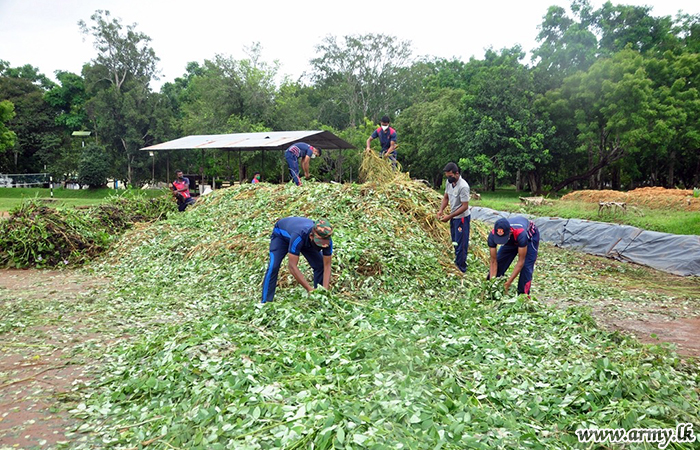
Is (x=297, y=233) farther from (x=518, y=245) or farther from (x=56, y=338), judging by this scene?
(x=56, y=338)

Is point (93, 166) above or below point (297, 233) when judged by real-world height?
above

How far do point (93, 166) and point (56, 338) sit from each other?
2828cm

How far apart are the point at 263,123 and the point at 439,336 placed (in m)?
29.4

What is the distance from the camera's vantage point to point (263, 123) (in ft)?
104

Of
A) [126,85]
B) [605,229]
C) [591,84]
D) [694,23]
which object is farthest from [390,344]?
[126,85]

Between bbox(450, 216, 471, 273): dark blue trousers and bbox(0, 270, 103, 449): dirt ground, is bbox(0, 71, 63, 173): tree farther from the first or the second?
bbox(450, 216, 471, 273): dark blue trousers

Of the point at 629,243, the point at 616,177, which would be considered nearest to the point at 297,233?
the point at 629,243

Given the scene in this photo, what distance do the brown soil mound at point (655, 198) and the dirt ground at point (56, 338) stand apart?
7883 millimetres

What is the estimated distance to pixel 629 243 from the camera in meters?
10.4

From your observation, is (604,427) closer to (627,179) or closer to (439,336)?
(439,336)

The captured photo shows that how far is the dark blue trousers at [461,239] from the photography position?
7.01 meters

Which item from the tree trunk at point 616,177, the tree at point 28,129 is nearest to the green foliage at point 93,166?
the tree at point 28,129

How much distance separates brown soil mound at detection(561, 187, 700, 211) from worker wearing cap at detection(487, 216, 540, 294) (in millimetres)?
11593

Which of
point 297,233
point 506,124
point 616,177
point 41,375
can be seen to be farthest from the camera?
point 616,177
